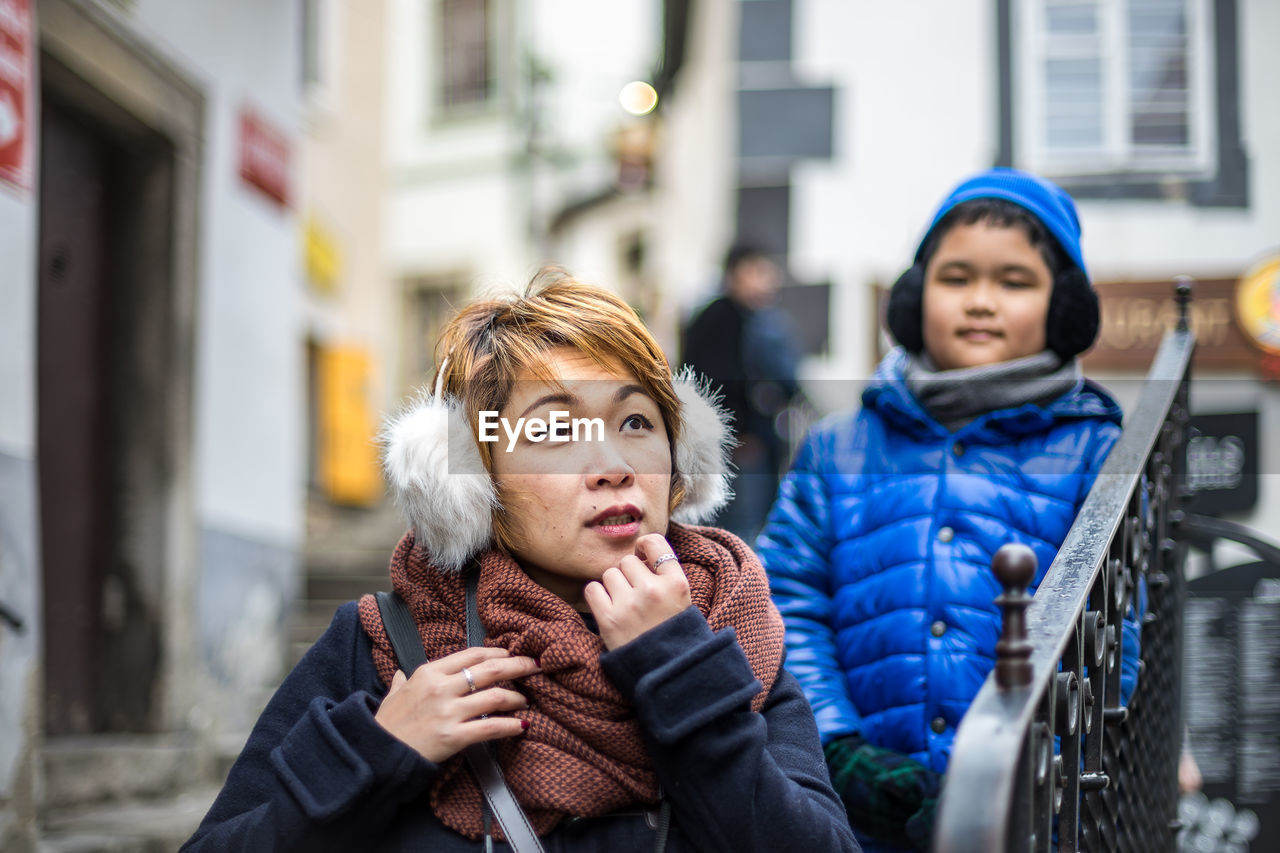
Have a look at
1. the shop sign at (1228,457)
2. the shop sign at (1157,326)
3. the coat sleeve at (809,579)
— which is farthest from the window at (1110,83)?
the coat sleeve at (809,579)

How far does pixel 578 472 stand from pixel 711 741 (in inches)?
16.1

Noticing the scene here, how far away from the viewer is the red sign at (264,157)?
595cm

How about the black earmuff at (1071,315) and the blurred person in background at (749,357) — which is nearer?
the black earmuff at (1071,315)

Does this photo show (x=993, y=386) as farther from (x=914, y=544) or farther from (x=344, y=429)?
(x=344, y=429)

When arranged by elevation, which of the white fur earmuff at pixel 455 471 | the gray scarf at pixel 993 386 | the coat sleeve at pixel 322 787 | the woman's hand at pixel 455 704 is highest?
the gray scarf at pixel 993 386

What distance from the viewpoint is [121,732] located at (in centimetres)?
514

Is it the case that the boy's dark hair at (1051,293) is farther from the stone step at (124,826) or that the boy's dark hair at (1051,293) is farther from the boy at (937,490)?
the stone step at (124,826)

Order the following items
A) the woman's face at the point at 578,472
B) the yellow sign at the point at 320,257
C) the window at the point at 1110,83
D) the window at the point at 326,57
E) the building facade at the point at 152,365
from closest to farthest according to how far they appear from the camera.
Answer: the woman's face at the point at 578,472
the building facade at the point at 152,365
the window at the point at 1110,83
the yellow sign at the point at 320,257
the window at the point at 326,57

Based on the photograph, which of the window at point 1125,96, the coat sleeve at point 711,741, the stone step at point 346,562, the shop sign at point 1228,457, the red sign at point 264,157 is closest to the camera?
the coat sleeve at point 711,741

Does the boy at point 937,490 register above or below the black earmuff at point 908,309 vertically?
below

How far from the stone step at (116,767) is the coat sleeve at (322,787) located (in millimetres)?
2966

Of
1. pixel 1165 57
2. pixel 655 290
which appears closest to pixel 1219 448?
pixel 1165 57

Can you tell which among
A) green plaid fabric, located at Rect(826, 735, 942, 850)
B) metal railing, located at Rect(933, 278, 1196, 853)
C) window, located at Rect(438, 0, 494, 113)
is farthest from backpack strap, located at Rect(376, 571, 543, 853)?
window, located at Rect(438, 0, 494, 113)

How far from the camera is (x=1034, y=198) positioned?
2467 mm
